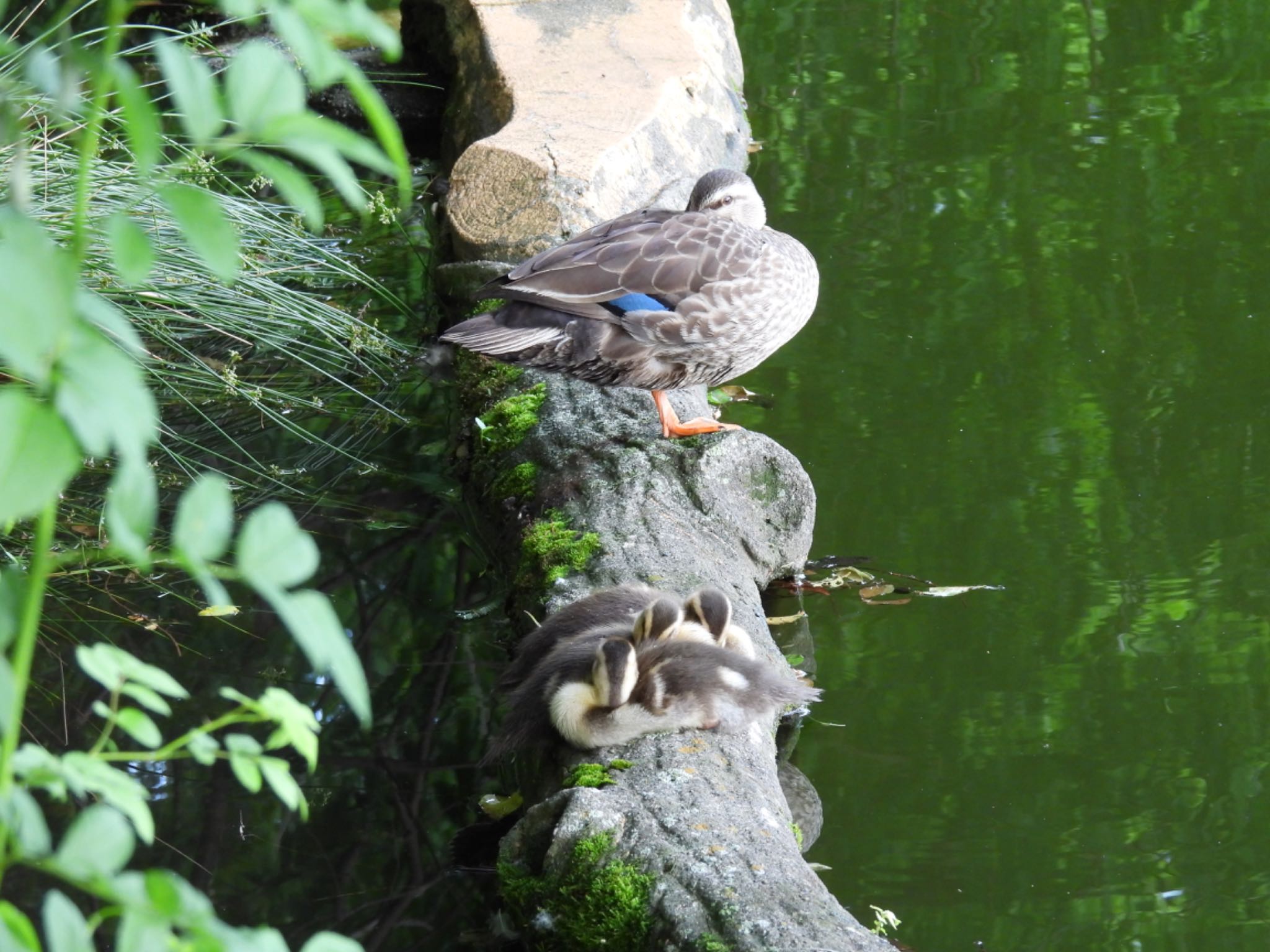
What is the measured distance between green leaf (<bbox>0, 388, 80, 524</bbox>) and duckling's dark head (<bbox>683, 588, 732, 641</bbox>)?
2.70 meters

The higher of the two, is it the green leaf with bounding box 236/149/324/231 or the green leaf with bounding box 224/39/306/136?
the green leaf with bounding box 224/39/306/136

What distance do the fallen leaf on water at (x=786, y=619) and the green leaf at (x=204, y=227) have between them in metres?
3.59

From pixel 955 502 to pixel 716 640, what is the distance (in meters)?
1.60

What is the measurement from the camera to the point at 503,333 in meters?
4.09

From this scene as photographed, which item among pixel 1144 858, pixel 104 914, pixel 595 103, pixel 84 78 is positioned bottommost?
pixel 1144 858

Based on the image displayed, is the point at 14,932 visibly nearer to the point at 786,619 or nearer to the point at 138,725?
the point at 138,725

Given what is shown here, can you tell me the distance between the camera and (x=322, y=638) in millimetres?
850

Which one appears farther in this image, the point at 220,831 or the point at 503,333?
the point at 503,333

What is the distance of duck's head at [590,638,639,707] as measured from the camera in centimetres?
304

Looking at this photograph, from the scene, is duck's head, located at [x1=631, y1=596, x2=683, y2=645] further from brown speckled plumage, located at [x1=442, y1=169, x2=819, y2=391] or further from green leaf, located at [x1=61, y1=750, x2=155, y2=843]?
green leaf, located at [x1=61, y1=750, x2=155, y2=843]

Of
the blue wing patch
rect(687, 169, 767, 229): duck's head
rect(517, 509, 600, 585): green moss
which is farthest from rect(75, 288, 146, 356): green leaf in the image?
rect(687, 169, 767, 229): duck's head

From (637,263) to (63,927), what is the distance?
3.44 m

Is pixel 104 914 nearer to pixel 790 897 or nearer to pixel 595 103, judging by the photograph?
pixel 790 897

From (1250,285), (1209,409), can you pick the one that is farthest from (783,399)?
(1250,285)
